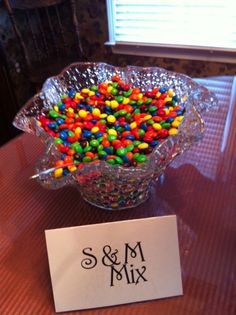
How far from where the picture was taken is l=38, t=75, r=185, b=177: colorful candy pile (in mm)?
675

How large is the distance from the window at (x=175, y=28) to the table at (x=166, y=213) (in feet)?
3.78

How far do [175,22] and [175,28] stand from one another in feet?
0.12

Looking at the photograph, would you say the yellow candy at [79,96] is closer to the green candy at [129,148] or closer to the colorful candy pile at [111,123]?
the colorful candy pile at [111,123]

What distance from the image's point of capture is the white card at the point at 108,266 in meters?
0.55

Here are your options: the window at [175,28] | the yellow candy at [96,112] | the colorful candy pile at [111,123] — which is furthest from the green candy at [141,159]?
the window at [175,28]

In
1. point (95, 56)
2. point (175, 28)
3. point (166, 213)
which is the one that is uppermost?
point (166, 213)

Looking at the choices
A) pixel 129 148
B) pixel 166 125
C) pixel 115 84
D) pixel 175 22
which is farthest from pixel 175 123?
pixel 175 22

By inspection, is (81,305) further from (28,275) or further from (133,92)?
(133,92)

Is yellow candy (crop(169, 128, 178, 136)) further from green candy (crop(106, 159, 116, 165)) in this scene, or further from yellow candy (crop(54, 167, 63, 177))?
yellow candy (crop(54, 167, 63, 177))

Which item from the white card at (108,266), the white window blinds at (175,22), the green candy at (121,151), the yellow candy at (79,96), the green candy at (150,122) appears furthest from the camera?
the white window blinds at (175,22)

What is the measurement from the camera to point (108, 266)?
1.83ft

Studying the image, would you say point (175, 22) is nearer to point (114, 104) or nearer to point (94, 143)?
point (114, 104)

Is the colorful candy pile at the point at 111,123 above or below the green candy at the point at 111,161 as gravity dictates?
below

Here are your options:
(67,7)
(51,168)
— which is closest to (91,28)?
(67,7)
